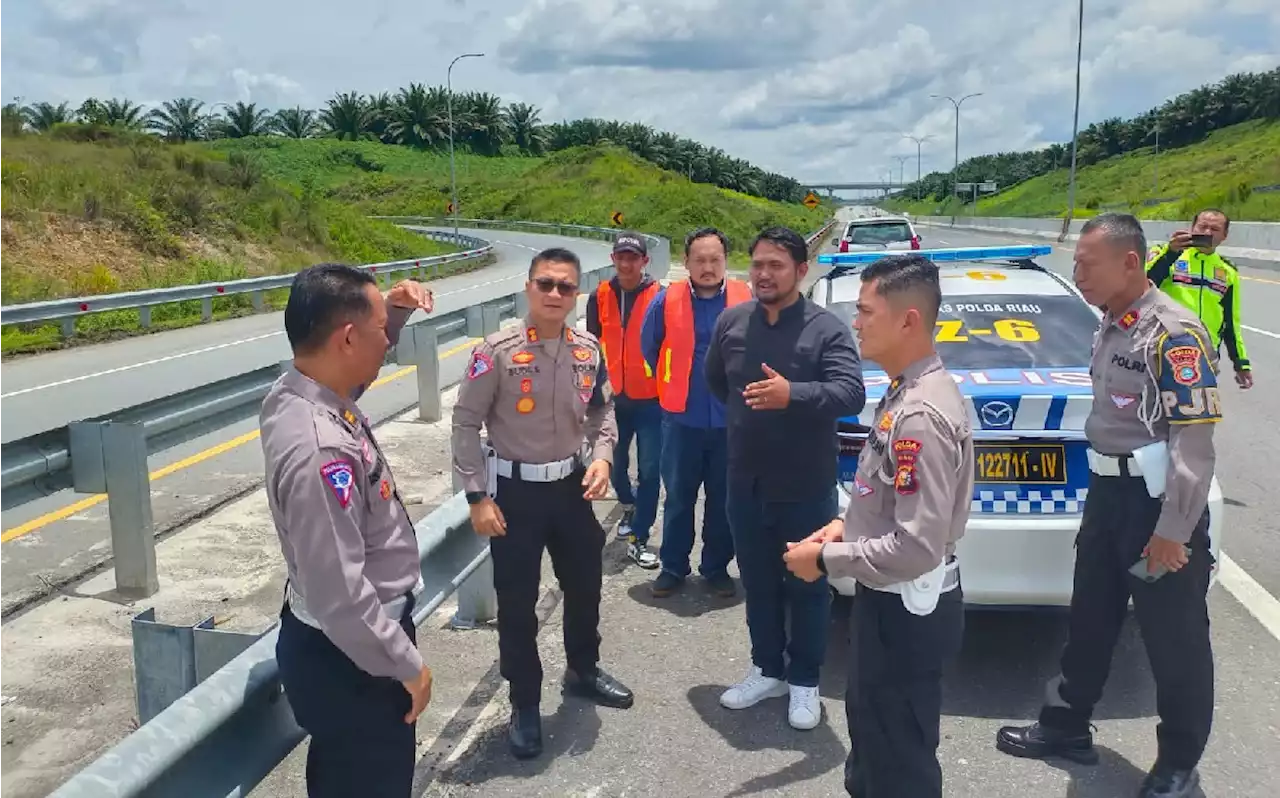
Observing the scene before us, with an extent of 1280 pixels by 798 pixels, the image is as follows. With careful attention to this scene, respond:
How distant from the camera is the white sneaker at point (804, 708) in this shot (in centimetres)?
416

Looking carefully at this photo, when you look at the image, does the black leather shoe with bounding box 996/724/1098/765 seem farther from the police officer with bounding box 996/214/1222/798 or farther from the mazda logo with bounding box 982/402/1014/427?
the mazda logo with bounding box 982/402/1014/427

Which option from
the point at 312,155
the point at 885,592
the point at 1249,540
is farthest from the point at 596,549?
the point at 312,155

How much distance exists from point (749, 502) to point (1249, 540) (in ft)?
12.1

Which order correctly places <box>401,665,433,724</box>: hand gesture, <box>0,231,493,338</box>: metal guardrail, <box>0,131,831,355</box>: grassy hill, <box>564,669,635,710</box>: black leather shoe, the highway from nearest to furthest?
1. <box>401,665,433,724</box>: hand gesture
2. the highway
3. <box>564,669,635,710</box>: black leather shoe
4. <box>0,231,493,338</box>: metal guardrail
5. <box>0,131,831,355</box>: grassy hill

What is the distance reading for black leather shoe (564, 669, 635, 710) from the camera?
435 cm

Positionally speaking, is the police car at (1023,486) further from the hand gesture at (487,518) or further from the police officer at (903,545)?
the hand gesture at (487,518)

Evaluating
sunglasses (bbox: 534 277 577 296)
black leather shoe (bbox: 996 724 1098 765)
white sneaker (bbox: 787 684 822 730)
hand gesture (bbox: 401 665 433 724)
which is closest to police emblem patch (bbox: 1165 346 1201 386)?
black leather shoe (bbox: 996 724 1098 765)

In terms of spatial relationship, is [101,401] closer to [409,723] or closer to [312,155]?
[409,723]

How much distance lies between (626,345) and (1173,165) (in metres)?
90.5

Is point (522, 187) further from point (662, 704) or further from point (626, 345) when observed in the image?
point (662, 704)

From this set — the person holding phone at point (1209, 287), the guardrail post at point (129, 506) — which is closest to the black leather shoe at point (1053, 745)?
the person holding phone at point (1209, 287)

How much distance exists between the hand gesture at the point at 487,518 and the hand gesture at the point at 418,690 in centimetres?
136

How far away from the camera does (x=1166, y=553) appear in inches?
133

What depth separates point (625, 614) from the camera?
5422 mm
